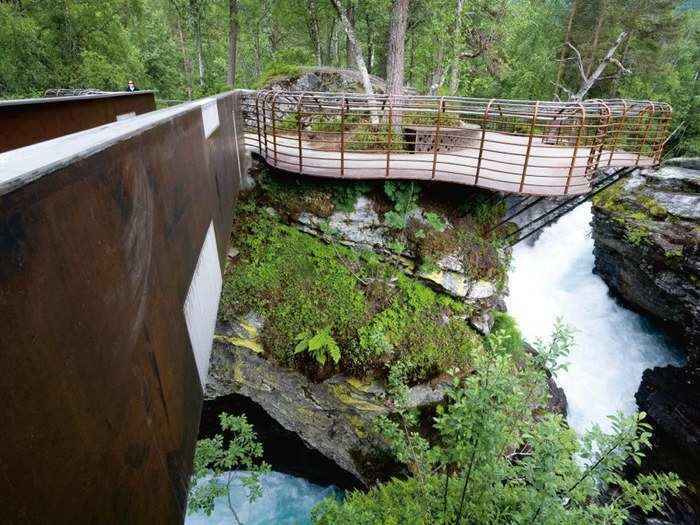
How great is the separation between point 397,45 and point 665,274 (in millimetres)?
8630

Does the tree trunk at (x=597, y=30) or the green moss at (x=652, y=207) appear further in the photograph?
the tree trunk at (x=597, y=30)

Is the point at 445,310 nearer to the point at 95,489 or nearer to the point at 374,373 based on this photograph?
the point at 374,373

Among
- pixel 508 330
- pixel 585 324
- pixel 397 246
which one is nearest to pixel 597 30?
pixel 585 324

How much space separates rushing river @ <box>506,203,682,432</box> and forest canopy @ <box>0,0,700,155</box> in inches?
266

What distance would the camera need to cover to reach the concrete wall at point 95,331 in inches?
21.6

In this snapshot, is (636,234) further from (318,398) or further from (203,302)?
(203,302)

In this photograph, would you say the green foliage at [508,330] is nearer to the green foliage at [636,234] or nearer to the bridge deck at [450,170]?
the bridge deck at [450,170]

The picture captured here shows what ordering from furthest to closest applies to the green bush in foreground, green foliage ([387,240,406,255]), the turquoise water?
the turquoise water
green foliage ([387,240,406,255])
the green bush in foreground

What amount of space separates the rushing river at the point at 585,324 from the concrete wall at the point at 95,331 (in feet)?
29.8

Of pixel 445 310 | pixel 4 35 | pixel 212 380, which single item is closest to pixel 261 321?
pixel 212 380

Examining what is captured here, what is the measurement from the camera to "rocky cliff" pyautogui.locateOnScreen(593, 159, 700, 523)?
8.05 metres

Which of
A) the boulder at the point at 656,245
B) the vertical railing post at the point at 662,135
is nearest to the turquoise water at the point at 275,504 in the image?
the boulder at the point at 656,245

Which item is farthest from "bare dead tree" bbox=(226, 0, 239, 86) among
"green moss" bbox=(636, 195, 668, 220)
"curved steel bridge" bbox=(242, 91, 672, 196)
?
"green moss" bbox=(636, 195, 668, 220)

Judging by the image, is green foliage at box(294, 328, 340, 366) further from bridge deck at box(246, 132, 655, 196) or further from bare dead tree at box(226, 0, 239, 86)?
bare dead tree at box(226, 0, 239, 86)
